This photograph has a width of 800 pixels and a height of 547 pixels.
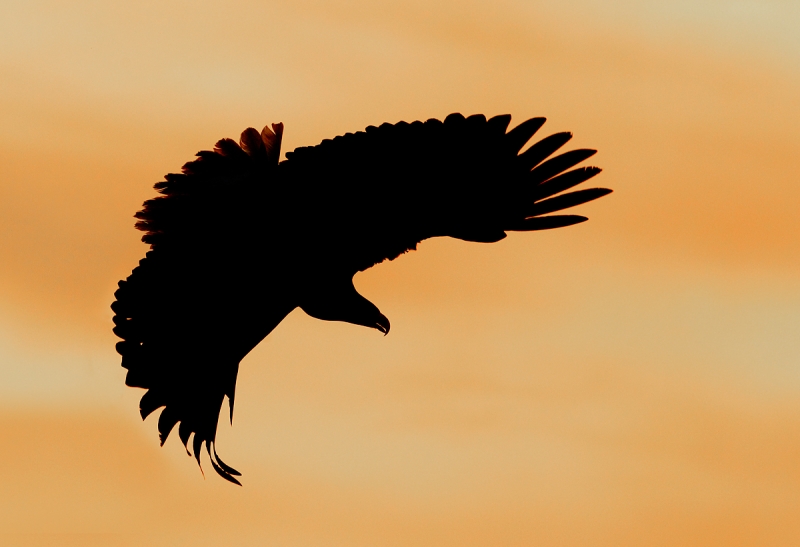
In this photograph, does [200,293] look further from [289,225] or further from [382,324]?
[382,324]

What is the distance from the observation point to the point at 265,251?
1302 centimetres

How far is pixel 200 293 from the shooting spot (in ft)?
43.5

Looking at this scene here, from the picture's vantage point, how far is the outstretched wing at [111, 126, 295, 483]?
12625 millimetres

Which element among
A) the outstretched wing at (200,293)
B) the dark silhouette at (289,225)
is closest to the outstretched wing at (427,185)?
the dark silhouette at (289,225)

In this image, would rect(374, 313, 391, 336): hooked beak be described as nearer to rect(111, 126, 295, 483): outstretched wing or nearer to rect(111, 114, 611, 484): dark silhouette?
rect(111, 114, 611, 484): dark silhouette

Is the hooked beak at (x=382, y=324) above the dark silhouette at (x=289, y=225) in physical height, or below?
below

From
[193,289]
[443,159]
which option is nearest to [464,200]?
[443,159]

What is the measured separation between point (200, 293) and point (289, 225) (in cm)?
121

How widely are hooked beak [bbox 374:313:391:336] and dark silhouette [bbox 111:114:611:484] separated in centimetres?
1

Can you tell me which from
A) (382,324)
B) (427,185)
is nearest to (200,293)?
(382,324)

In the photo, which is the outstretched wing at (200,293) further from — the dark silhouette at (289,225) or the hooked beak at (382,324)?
the hooked beak at (382,324)

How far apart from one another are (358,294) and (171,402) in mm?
Answer: 2177

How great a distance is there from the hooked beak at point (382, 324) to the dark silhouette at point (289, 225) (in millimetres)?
12

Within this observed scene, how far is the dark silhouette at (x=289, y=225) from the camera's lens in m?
12.0
